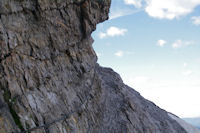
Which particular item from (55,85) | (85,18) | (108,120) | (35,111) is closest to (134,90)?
(108,120)

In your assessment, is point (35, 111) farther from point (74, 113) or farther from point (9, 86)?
point (74, 113)

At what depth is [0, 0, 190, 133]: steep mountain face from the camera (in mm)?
14891

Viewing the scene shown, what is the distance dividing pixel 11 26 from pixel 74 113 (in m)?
7.35

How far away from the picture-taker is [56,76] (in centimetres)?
1812

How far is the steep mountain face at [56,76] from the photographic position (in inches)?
586

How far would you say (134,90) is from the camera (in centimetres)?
3562

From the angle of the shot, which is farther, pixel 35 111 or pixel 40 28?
pixel 40 28

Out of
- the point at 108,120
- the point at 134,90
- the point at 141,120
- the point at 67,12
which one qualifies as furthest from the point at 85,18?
the point at 134,90

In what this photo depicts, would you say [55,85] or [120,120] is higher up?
[55,85]

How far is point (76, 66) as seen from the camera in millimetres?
20562

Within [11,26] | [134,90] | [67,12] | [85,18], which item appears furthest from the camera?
[134,90]

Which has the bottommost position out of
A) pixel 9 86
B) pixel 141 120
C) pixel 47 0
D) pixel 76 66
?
pixel 141 120

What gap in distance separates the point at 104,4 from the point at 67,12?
550 cm

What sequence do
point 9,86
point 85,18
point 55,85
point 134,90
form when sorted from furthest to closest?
point 134,90 → point 85,18 → point 55,85 → point 9,86
